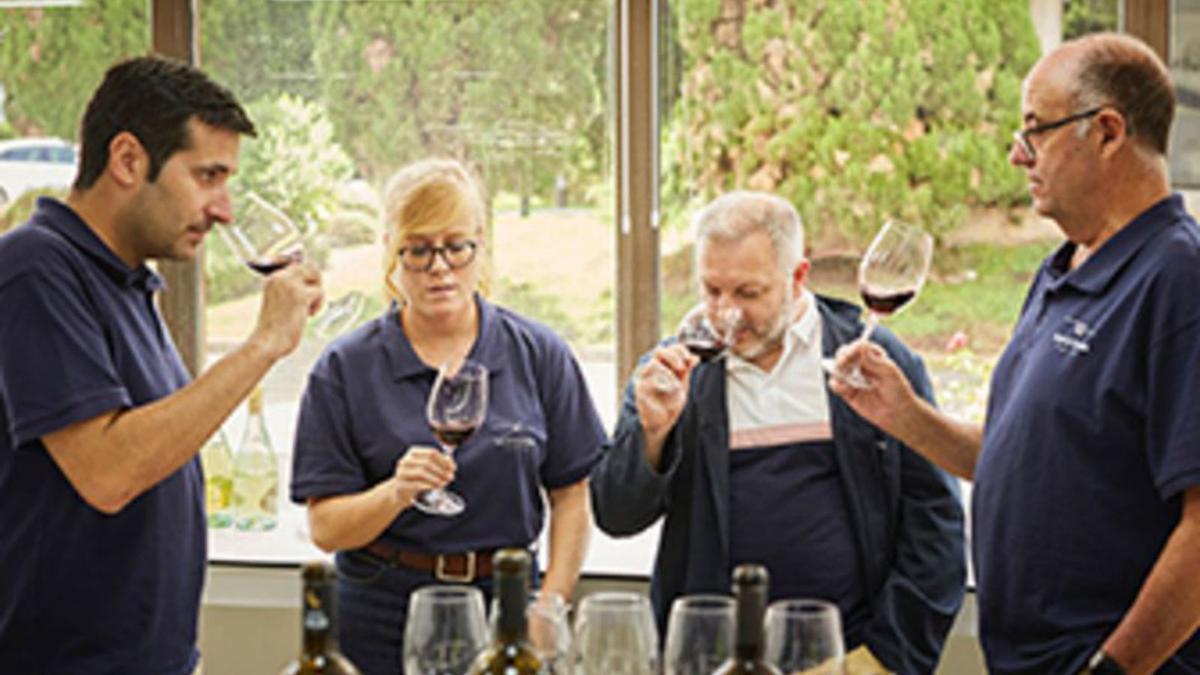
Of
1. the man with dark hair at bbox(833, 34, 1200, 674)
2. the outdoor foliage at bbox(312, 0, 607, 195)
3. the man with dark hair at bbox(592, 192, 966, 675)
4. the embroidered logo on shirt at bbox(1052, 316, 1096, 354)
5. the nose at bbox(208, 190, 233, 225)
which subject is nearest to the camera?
the man with dark hair at bbox(833, 34, 1200, 674)

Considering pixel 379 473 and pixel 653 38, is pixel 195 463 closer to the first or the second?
pixel 379 473

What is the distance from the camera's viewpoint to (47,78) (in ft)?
13.9

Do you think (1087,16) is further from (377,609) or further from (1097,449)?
(377,609)

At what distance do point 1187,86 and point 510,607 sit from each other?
261 centimetres

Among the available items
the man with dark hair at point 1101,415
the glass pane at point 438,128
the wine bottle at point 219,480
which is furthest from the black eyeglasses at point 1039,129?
the wine bottle at point 219,480

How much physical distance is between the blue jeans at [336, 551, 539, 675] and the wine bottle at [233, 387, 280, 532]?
1149 mm

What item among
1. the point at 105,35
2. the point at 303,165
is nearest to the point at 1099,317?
the point at 303,165

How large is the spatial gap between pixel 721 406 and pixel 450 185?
0.64m

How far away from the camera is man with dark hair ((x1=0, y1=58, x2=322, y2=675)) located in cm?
235

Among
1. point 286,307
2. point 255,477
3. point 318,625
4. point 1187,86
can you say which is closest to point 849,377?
point 286,307

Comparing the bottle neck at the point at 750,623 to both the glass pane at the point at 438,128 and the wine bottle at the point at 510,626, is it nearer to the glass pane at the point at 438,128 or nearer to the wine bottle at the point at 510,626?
the wine bottle at the point at 510,626

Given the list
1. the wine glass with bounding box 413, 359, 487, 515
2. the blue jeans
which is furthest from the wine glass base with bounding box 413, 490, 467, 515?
the blue jeans

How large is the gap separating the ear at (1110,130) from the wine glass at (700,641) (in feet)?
3.77

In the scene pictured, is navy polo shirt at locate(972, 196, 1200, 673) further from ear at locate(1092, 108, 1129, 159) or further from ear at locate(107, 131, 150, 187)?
ear at locate(107, 131, 150, 187)
